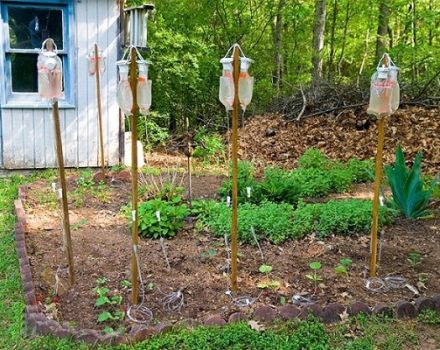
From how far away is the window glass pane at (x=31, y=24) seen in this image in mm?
6812

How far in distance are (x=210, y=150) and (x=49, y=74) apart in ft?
17.0

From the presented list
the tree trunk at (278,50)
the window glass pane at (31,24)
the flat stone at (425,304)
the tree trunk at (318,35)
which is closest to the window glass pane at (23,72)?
the window glass pane at (31,24)

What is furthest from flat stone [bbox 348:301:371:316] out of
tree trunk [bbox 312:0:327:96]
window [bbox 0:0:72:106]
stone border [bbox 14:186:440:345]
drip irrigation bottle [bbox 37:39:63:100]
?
tree trunk [bbox 312:0:327:96]

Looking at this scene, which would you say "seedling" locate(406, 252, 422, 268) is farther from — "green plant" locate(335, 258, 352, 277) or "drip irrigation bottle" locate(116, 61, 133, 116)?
"drip irrigation bottle" locate(116, 61, 133, 116)

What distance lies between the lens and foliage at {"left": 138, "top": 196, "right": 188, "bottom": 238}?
14.9 feet

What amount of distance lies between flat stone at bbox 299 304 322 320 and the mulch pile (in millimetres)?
4542

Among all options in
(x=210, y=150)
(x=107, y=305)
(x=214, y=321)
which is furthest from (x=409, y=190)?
(x=210, y=150)

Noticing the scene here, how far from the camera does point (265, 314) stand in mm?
3160

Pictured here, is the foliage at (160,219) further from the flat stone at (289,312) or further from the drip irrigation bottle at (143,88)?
the flat stone at (289,312)

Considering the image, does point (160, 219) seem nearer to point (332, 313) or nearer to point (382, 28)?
point (332, 313)

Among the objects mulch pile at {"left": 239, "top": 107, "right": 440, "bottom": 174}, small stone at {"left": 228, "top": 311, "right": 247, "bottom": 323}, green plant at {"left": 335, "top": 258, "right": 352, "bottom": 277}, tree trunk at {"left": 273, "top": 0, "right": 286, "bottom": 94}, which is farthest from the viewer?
tree trunk at {"left": 273, "top": 0, "right": 286, "bottom": 94}

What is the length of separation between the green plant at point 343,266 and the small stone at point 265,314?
2.74 feet

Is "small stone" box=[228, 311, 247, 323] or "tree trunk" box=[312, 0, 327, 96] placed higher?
"tree trunk" box=[312, 0, 327, 96]

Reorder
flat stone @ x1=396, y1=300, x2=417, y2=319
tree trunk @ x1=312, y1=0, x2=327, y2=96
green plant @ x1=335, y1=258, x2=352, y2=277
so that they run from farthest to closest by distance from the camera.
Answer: tree trunk @ x1=312, y1=0, x2=327, y2=96
green plant @ x1=335, y1=258, x2=352, y2=277
flat stone @ x1=396, y1=300, x2=417, y2=319
